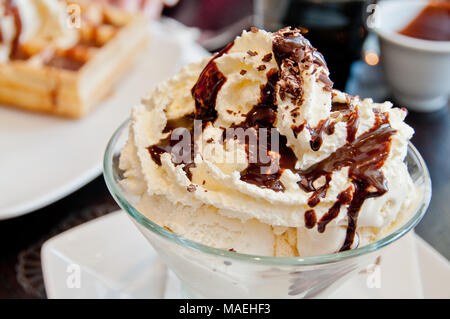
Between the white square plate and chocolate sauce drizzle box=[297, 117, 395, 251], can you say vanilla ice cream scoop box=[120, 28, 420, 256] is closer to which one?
chocolate sauce drizzle box=[297, 117, 395, 251]

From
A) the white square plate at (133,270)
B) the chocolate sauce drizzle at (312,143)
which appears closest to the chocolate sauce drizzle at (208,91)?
the chocolate sauce drizzle at (312,143)

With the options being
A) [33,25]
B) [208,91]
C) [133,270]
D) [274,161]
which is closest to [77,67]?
[33,25]

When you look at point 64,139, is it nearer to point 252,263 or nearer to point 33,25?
point 33,25

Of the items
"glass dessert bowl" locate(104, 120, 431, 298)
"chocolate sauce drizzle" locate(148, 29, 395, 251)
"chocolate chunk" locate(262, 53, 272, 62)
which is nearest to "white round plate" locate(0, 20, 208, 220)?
"glass dessert bowl" locate(104, 120, 431, 298)

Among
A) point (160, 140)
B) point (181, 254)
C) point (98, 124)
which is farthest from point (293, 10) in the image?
point (181, 254)

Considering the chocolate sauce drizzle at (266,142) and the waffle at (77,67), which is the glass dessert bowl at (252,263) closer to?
the chocolate sauce drizzle at (266,142)

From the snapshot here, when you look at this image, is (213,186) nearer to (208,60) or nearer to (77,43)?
(208,60)

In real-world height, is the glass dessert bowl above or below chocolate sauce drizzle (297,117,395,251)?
below
